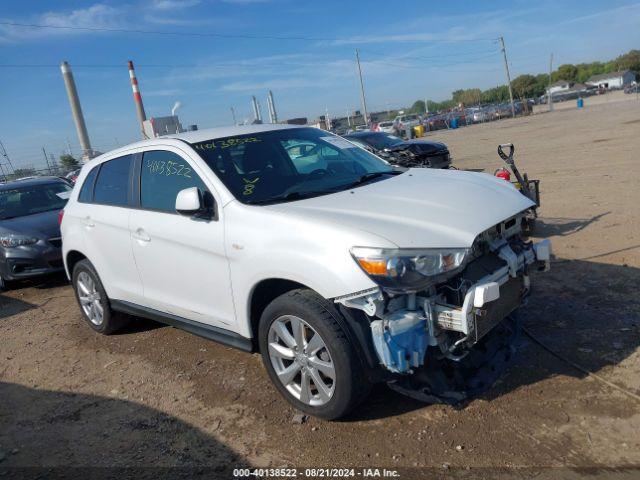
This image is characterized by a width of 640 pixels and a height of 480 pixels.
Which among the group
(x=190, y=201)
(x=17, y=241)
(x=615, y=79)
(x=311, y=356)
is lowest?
(x=311, y=356)

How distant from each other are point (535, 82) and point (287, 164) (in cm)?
11014

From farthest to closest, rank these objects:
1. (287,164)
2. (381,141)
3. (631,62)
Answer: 1. (631,62)
2. (381,141)
3. (287,164)

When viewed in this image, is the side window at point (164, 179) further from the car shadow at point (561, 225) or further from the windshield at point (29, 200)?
the car shadow at point (561, 225)

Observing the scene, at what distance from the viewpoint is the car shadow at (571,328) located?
3.60m

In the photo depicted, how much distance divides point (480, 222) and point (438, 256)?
464 millimetres

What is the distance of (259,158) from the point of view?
414 cm

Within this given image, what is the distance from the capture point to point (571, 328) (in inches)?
167

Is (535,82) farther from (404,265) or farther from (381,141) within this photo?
(404,265)

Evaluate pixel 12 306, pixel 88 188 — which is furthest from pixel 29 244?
pixel 88 188

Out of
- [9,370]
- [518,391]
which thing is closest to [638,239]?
[518,391]

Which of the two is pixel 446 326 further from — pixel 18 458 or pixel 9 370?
pixel 9 370

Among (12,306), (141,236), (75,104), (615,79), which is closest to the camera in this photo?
(141,236)

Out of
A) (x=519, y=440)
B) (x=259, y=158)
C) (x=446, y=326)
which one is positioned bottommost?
(x=519, y=440)

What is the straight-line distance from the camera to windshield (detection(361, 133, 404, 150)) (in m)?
14.0
